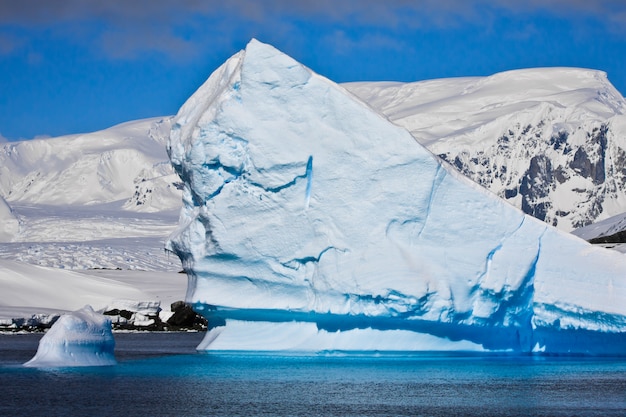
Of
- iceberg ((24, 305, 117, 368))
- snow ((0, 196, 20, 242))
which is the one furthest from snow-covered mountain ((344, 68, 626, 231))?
iceberg ((24, 305, 117, 368))

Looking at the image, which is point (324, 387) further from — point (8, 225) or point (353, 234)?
point (8, 225)

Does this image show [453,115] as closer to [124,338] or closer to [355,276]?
[124,338]

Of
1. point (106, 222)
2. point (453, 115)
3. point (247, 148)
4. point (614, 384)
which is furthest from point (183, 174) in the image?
point (453, 115)

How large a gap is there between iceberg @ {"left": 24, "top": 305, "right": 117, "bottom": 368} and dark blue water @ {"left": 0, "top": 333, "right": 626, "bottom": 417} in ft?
2.02

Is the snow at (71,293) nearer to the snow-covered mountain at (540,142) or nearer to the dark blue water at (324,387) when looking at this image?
the dark blue water at (324,387)

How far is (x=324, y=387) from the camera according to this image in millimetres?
19828

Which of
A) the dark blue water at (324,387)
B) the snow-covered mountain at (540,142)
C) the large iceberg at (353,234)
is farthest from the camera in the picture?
the snow-covered mountain at (540,142)

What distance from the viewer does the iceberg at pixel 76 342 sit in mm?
23109

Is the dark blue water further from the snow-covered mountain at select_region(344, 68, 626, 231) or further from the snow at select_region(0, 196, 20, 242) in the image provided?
the snow-covered mountain at select_region(344, 68, 626, 231)

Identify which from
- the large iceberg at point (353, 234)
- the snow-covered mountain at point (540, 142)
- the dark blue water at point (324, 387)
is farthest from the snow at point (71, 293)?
the snow-covered mountain at point (540, 142)

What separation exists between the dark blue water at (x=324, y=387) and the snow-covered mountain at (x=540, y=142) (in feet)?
433

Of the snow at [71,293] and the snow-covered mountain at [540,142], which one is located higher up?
the snow-covered mountain at [540,142]

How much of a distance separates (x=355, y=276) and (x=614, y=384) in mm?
5452

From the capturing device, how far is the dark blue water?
57.4 feet
